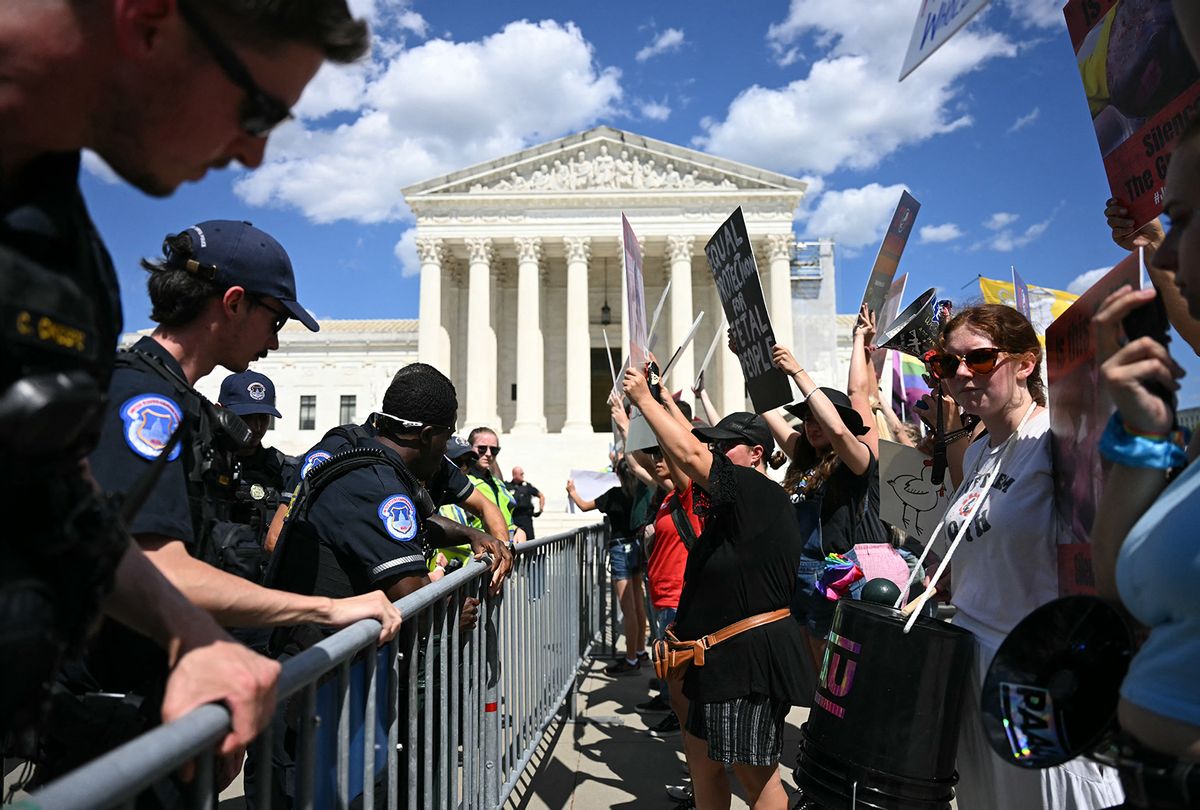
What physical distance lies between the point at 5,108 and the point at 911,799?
2.49 meters

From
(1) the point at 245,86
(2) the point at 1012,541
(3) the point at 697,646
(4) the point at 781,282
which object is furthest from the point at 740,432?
(4) the point at 781,282

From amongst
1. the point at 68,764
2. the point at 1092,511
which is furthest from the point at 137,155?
the point at 1092,511

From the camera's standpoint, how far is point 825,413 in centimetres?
389

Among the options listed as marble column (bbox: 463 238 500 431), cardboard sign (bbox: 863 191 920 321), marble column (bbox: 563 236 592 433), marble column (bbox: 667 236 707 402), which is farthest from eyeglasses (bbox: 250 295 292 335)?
marble column (bbox: 463 238 500 431)

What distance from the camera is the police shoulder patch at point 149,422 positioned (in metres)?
1.69

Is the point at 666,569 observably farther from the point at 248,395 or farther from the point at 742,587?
the point at 248,395

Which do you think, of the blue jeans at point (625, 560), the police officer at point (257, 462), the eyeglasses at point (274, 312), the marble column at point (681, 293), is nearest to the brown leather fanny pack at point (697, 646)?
the eyeglasses at point (274, 312)

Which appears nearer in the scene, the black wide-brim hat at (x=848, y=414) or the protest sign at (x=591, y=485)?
the black wide-brim hat at (x=848, y=414)

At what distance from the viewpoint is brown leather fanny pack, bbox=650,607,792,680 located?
10.2ft

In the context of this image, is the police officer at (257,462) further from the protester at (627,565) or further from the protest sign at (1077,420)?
the protest sign at (1077,420)

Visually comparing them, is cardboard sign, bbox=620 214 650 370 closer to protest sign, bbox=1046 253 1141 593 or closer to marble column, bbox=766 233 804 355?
protest sign, bbox=1046 253 1141 593

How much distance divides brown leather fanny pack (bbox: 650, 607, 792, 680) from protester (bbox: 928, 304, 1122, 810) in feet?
2.52

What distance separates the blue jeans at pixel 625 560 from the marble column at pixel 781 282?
30.6 meters

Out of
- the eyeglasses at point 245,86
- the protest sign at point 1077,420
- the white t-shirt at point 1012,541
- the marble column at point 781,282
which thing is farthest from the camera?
the marble column at point 781,282
